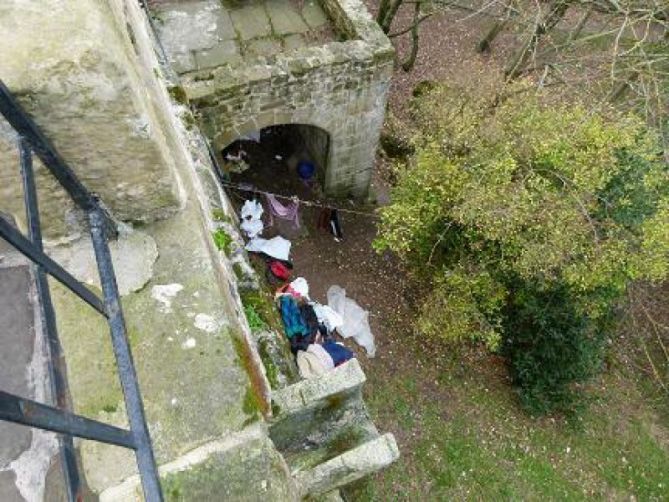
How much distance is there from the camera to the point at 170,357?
7.70ft

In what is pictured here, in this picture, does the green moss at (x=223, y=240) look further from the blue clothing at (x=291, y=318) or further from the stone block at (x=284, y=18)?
the stone block at (x=284, y=18)

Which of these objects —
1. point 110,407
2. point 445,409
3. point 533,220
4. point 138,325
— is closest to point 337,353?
point 445,409

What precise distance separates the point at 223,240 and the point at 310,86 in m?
4.26

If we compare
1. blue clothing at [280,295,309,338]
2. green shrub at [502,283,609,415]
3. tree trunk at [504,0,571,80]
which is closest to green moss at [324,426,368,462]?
blue clothing at [280,295,309,338]

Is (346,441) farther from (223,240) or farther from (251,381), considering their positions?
(223,240)

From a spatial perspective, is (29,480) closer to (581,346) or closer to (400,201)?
(400,201)

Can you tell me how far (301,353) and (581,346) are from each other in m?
3.78

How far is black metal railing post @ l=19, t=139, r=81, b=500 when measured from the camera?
1725 millimetres

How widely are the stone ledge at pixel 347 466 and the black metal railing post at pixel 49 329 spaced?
162cm

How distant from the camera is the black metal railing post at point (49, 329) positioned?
1.72m

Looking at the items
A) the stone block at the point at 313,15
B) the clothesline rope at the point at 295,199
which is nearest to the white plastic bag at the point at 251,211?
the clothesline rope at the point at 295,199

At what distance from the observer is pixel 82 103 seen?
193 cm

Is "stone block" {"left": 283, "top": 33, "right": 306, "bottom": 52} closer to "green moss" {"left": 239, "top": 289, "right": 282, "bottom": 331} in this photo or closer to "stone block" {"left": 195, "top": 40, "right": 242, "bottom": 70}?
"stone block" {"left": 195, "top": 40, "right": 242, "bottom": 70}

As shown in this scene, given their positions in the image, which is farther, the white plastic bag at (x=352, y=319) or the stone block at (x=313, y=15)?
the white plastic bag at (x=352, y=319)
